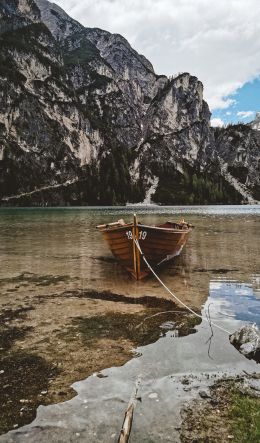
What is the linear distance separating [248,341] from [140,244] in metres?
9.00

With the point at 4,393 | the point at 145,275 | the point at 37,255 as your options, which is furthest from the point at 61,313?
the point at 37,255

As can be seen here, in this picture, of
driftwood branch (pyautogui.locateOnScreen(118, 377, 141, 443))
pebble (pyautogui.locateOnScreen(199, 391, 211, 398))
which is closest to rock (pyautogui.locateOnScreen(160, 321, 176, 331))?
pebble (pyautogui.locateOnScreen(199, 391, 211, 398))

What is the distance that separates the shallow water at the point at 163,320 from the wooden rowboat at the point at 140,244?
689mm

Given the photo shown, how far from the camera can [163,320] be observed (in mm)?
10578

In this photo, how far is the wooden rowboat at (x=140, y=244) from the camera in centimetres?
1662

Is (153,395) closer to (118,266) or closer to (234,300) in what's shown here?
(234,300)

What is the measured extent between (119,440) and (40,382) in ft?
8.18

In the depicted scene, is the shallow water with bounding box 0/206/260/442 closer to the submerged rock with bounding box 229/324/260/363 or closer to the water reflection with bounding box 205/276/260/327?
the water reflection with bounding box 205/276/260/327

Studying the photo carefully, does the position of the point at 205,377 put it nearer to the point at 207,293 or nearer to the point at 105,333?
the point at 105,333

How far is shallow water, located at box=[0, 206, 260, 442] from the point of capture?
5500 millimetres

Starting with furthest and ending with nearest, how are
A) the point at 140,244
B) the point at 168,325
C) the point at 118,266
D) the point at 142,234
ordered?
the point at 118,266 < the point at 140,244 < the point at 142,234 < the point at 168,325

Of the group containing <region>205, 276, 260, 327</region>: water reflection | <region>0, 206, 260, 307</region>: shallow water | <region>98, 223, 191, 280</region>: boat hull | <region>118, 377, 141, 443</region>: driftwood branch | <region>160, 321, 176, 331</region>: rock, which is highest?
<region>98, 223, 191, 280</region>: boat hull

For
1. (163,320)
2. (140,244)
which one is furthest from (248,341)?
(140,244)

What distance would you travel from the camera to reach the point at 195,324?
33.4ft
